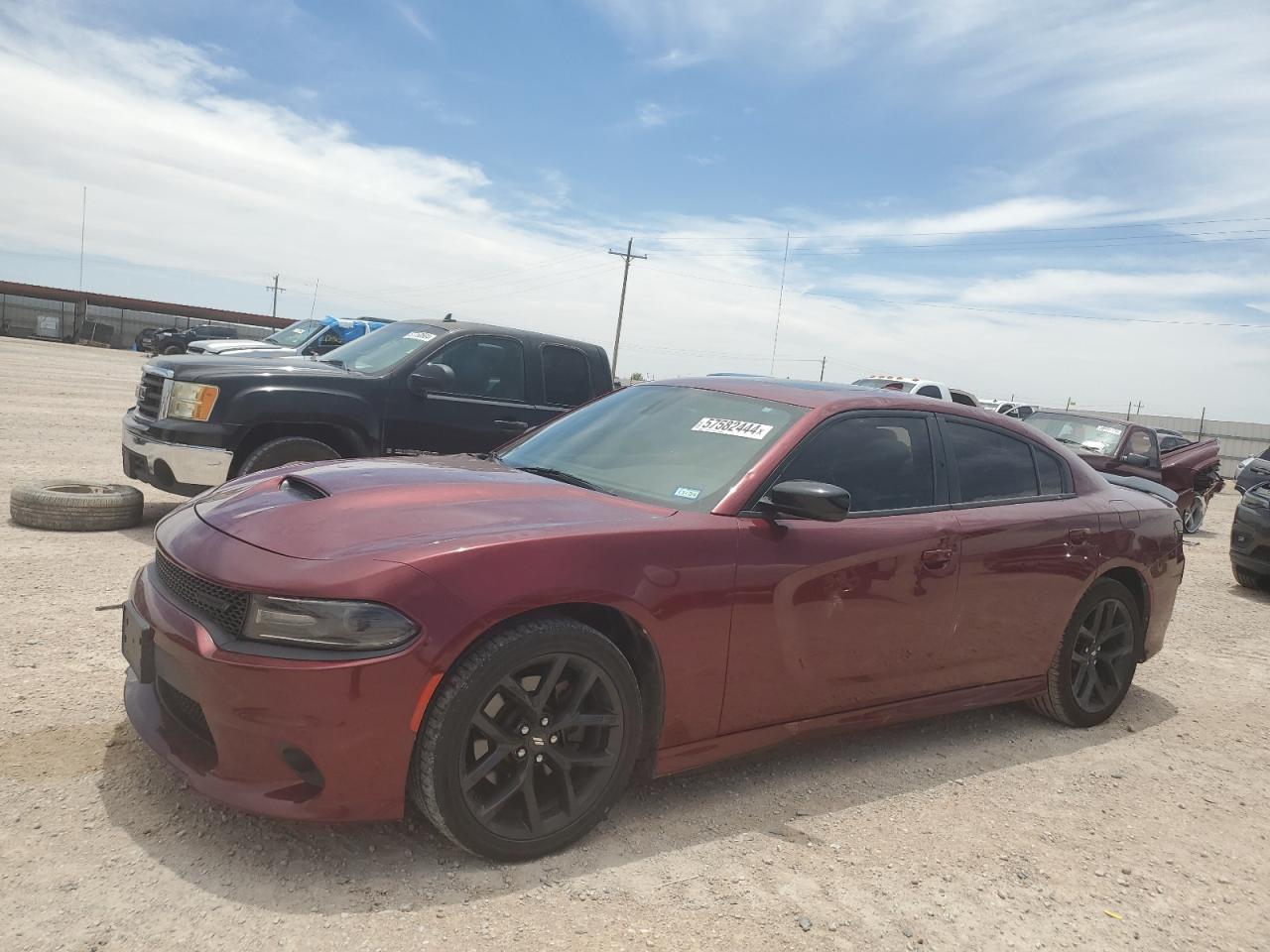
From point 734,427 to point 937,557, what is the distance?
97 centimetres

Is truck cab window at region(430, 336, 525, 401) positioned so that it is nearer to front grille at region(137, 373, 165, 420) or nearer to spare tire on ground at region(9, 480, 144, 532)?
front grille at region(137, 373, 165, 420)

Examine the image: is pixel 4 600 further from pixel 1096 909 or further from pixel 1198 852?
pixel 1198 852

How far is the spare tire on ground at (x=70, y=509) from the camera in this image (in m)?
6.52

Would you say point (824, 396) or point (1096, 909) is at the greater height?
point (824, 396)

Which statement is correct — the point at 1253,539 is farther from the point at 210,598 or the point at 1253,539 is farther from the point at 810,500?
the point at 210,598

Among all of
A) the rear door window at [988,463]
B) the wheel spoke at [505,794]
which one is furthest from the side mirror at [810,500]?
the wheel spoke at [505,794]

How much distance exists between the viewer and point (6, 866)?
2578 millimetres

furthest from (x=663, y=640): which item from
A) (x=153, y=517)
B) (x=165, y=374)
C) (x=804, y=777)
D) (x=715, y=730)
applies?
(x=153, y=517)

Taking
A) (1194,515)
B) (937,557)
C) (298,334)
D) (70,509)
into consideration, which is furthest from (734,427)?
(298,334)

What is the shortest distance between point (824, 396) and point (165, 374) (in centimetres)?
510

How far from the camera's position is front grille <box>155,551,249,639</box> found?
2.66 metres

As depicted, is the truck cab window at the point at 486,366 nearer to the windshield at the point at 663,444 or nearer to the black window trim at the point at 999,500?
the windshield at the point at 663,444

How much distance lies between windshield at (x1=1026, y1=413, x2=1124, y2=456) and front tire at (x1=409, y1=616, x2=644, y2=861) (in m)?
12.1

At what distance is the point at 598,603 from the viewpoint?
292 centimetres
